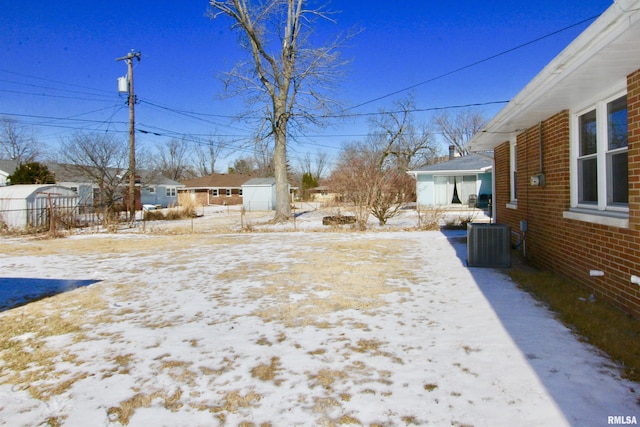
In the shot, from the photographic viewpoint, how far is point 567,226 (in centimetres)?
566

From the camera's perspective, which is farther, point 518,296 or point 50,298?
point 50,298

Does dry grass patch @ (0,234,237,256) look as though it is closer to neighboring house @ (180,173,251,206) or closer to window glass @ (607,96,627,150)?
window glass @ (607,96,627,150)

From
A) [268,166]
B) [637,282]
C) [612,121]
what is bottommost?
[637,282]

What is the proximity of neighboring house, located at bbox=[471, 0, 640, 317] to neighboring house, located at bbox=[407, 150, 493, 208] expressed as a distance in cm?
1724

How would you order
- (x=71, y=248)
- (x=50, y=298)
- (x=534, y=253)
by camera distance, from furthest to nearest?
1. (x=71, y=248)
2. (x=534, y=253)
3. (x=50, y=298)

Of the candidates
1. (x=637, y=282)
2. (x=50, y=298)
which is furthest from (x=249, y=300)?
(x=637, y=282)

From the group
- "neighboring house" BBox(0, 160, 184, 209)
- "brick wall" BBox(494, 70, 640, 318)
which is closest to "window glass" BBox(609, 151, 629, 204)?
"brick wall" BBox(494, 70, 640, 318)

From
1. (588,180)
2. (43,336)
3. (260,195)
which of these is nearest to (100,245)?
(43,336)

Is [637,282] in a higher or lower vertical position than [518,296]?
higher

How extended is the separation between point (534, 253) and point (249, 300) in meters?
5.40

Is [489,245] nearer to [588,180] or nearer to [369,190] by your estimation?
[588,180]

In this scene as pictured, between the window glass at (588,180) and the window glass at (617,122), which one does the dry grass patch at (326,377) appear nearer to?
the window glass at (617,122)

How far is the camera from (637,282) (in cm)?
363

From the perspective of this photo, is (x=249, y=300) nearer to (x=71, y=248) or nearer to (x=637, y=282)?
(x=637, y=282)
